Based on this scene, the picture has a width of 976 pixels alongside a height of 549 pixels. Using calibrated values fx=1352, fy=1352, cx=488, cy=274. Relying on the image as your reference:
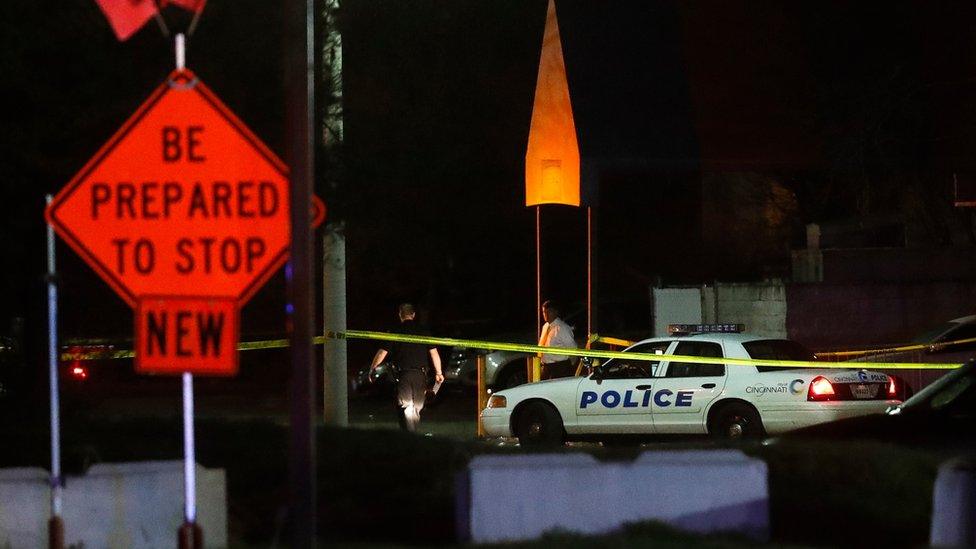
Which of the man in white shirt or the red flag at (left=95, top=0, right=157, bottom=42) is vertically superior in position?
the red flag at (left=95, top=0, right=157, bottom=42)

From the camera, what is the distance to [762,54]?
2277 cm

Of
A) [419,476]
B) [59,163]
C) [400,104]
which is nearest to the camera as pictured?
[419,476]

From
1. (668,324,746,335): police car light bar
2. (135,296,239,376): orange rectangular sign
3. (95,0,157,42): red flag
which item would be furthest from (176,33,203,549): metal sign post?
(668,324,746,335): police car light bar

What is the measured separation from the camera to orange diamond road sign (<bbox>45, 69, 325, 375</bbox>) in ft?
21.4

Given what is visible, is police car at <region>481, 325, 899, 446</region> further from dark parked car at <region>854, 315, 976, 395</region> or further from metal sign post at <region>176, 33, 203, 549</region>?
metal sign post at <region>176, 33, 203, 549</region>

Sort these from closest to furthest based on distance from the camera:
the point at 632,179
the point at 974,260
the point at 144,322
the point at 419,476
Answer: the point at 144,322 → the point at 419,476 → the point at 974,260 → the point at 632,179

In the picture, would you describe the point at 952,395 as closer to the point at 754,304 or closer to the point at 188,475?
the point at 188,475

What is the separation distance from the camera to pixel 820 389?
1412 cm

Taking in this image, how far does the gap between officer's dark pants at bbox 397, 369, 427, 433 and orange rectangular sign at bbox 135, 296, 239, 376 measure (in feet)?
27.5

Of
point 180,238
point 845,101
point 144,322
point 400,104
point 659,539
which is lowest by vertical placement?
point 659,539

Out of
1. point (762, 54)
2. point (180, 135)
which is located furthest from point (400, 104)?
point (762, 54)

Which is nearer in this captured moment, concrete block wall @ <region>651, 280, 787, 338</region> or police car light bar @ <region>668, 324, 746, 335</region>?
police car light bar @ <region>668, 324, 746, 335</region>

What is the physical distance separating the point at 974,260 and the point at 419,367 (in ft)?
38.0

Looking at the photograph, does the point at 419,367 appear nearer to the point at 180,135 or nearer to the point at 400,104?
the point at 400,104
